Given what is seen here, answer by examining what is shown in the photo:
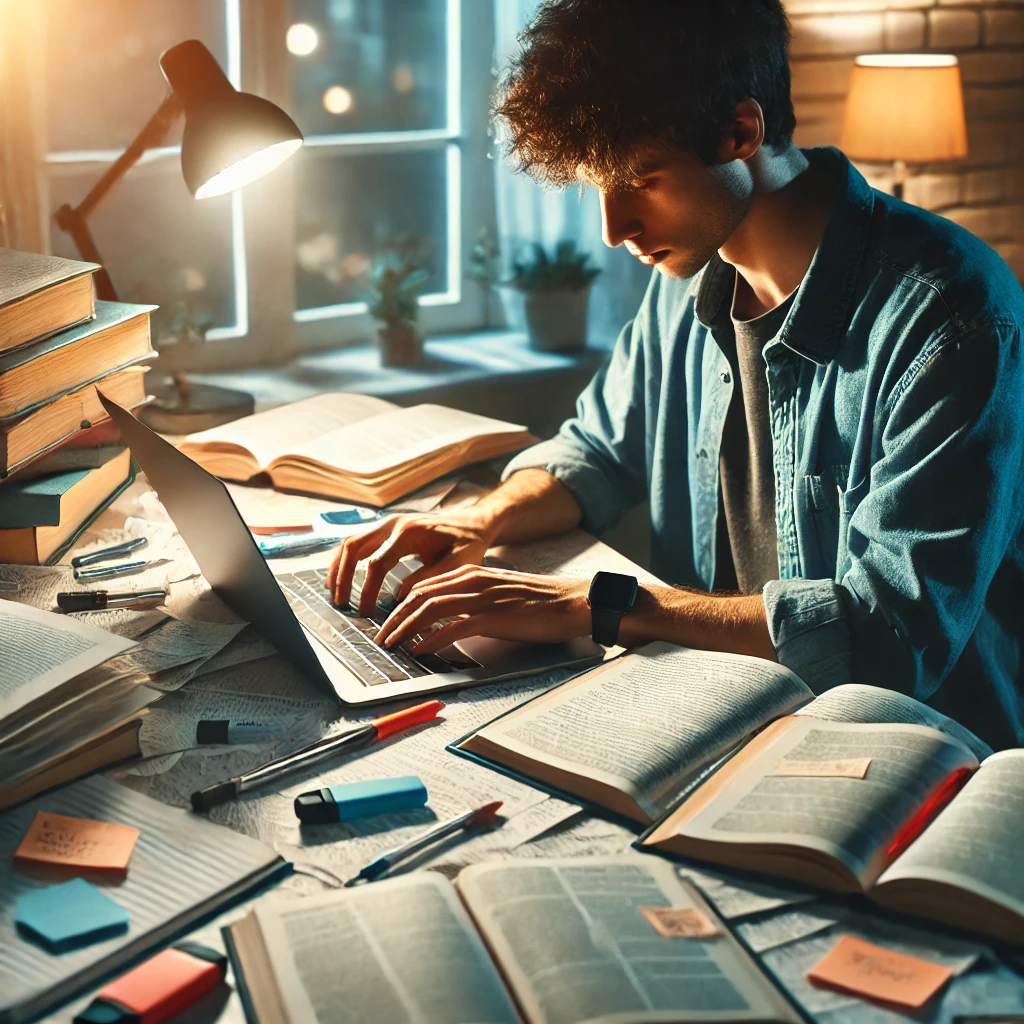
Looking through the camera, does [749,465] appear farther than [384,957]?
Yes

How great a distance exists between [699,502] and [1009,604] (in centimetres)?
42

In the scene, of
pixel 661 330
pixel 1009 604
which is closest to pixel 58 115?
pixel 661 330

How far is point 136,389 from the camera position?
1.54 meters

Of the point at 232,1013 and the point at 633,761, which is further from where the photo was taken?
the point at 633,761

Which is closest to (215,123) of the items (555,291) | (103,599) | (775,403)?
(103,599)

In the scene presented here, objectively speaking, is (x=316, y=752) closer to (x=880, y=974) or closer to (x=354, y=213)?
(x=880, y=974)

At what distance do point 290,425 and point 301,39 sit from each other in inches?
37.7

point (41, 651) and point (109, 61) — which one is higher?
point (109, 61)

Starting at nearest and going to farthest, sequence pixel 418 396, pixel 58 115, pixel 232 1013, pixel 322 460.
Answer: pixel 232 1013, pixel 322 460, pixel 58 115, pixel 418 396

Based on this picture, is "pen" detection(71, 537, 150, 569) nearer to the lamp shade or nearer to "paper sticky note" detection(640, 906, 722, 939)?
the lamp shade

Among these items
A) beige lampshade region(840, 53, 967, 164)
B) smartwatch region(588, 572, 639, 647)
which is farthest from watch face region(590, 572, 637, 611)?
beige lampshade region(840, 53, 967, 164)

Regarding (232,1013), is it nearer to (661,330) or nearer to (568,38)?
(568,38)

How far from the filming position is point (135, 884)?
0.71 metres

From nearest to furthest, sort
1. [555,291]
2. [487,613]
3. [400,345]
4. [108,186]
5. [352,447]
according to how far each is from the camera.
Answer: [487,613] < [352,447] < [108,186] < [400,345] < [555,291]
